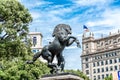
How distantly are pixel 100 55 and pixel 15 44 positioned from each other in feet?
316

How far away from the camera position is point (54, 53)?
14219 millimetres

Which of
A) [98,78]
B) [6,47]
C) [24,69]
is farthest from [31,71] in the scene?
[98,78]

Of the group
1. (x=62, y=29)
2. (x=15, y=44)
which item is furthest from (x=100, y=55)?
(x=62, y=29)

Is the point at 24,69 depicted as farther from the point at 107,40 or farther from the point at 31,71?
the point at 107,40

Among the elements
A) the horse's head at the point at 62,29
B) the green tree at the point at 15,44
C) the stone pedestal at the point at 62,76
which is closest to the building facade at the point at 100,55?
the green tree at the point at 15,44

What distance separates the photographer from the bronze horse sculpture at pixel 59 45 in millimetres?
13930

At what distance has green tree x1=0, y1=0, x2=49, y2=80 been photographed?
27.7m

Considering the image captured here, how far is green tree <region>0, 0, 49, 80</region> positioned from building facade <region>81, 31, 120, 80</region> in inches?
3480

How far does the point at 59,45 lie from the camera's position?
549 inches

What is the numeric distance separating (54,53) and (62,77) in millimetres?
1367

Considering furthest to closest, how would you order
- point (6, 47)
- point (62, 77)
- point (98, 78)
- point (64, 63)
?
point (98, 78) → point (6, 47) → point (64, 63) → point (62, 77)

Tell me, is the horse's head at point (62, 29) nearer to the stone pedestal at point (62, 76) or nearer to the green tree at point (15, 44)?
the stone pedestal at point (62, 76)

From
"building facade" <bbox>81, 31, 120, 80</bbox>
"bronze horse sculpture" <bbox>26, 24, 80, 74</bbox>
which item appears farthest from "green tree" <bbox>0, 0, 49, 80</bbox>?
"building facade" <bbox>81, 31, 120, 80</bbox>

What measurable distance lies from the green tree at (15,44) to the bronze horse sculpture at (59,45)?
42.6ft
